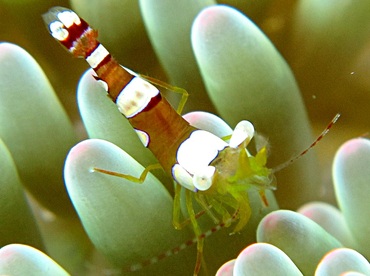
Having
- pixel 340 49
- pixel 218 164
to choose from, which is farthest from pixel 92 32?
pixel 340 49

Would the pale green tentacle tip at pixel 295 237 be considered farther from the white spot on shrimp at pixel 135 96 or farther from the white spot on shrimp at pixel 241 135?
the white spot on shrimp at pixel 135 96

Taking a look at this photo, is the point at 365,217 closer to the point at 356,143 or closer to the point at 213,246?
the point at 356,143

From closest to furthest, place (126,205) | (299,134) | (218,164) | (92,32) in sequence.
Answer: (126,205) < (218,164) < (92,32) < (299,134)

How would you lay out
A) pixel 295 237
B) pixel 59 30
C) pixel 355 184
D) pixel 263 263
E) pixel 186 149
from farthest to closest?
pixel 59 30 < pixel 186 149 < pixel 355 184 < pixel 295 237 < pixel 263 263

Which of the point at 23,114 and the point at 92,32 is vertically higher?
the point at 92,32

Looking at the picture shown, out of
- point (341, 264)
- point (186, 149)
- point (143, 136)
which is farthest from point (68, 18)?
point (341, 264)

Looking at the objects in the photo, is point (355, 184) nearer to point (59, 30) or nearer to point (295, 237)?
point (295, 237)
